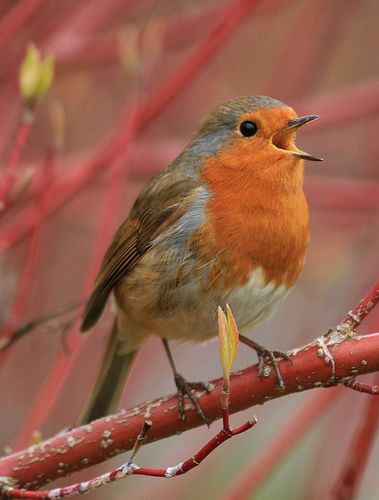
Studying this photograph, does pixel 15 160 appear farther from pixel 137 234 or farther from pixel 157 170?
pixel 157 170

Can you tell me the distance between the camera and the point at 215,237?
246 cm

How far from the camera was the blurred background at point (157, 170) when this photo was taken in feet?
8.89

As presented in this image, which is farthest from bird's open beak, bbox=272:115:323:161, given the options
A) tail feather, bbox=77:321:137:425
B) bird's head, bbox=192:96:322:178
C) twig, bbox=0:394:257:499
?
twig, bbox=0:394:257:499

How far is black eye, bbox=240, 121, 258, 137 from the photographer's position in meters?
2.63

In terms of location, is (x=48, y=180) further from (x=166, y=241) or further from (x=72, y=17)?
(x=72, y=17)

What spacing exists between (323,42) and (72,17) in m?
1.10

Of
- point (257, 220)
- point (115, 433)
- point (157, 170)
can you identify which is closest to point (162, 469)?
point (115, 433)

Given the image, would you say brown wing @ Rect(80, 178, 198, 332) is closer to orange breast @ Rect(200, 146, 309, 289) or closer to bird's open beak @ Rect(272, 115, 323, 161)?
orange breast @ Rect(200, 146, 309, 289)

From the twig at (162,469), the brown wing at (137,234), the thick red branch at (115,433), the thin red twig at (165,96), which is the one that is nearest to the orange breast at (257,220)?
the brown wing at (137,234)

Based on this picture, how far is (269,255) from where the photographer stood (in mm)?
2463

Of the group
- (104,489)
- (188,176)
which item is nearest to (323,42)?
(188,176)

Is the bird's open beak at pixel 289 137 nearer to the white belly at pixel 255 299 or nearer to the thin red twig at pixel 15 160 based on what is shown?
the white belly at pixel 255 299

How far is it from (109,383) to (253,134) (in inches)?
38.0

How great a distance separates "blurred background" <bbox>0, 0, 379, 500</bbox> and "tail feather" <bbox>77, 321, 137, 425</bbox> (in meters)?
0.16
